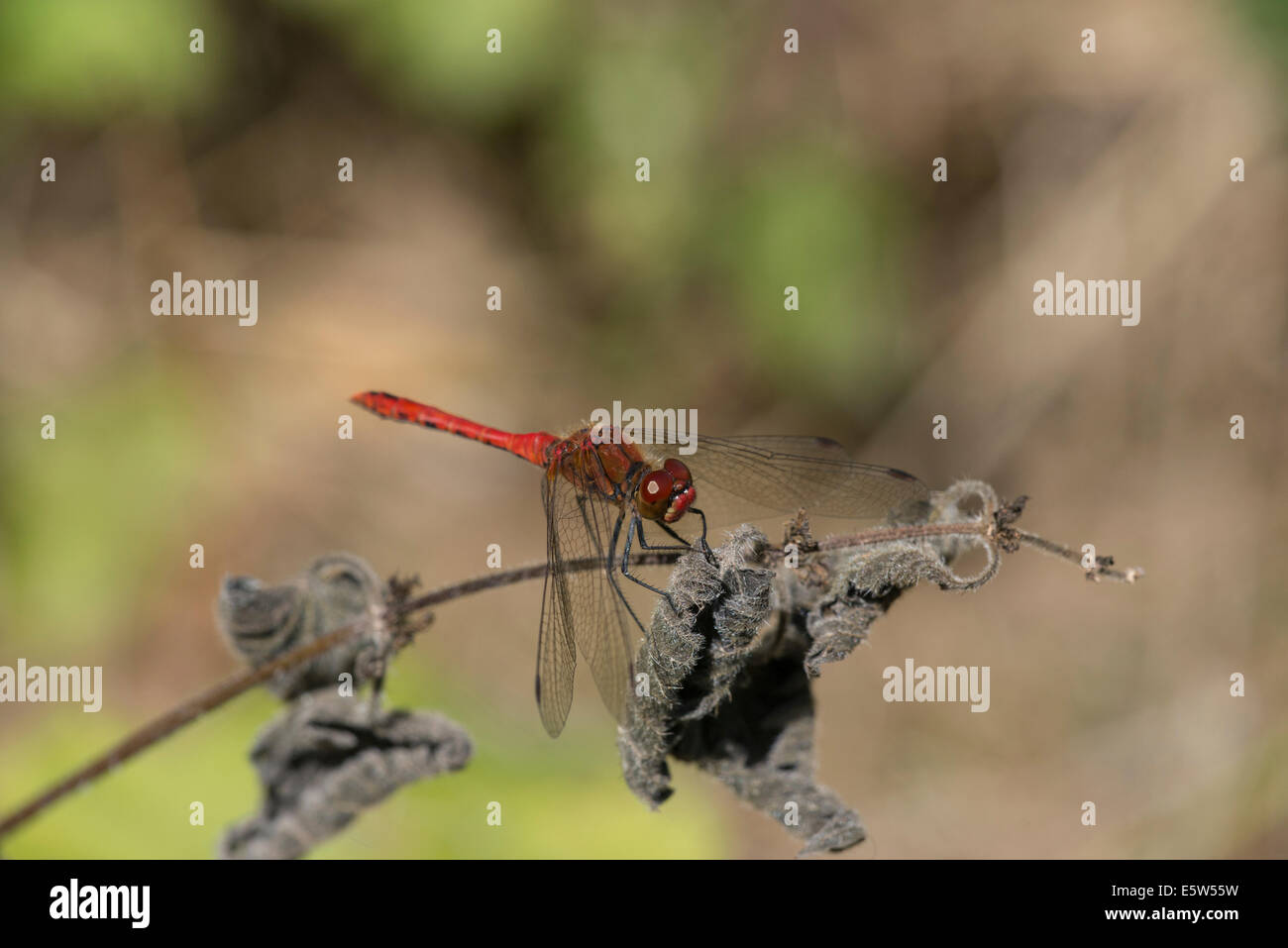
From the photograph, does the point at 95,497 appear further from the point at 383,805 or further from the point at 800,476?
the point at 800,476

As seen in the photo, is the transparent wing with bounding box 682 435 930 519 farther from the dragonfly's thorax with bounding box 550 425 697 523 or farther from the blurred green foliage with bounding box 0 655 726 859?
the blurred green foliage with bounding box 0 655 726 859

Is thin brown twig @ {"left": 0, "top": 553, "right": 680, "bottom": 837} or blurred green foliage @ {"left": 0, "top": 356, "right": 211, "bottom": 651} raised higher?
blurred green foliage @ {"left": 0, "top": 356, "right": 211, "bottom": 651}

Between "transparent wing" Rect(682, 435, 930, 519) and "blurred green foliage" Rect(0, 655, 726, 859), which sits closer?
"transparent wing" Rect(682, 435, 930, 519)

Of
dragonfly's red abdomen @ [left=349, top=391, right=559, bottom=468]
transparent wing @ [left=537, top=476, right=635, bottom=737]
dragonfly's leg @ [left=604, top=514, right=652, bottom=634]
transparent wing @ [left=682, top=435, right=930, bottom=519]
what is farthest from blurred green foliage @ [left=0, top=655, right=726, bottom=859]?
transparent wing @ [left=682, top=435, right=930, bottom=519]

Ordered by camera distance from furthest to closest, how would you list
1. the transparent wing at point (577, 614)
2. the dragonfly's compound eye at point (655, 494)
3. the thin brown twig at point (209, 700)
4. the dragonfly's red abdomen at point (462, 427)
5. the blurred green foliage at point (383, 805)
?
the blurred green foliage at point (383, 805) → the dragonfly's red abdomen at point (462, 427) → the dragonfly's compound eye at point (655, 494) → the transparent wing at point (577, 614) → the thin brown twig at point (209, 700)

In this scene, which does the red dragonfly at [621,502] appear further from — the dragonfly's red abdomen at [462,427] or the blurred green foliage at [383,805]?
the blurred green foliage at [383,805]

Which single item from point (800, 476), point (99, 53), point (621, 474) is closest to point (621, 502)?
point (621, 474)

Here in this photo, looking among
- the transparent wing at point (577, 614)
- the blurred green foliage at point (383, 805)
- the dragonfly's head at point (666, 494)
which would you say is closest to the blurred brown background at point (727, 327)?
the blurred green foliage at point (383, 805)

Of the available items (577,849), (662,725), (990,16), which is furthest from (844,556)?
(990,16)
